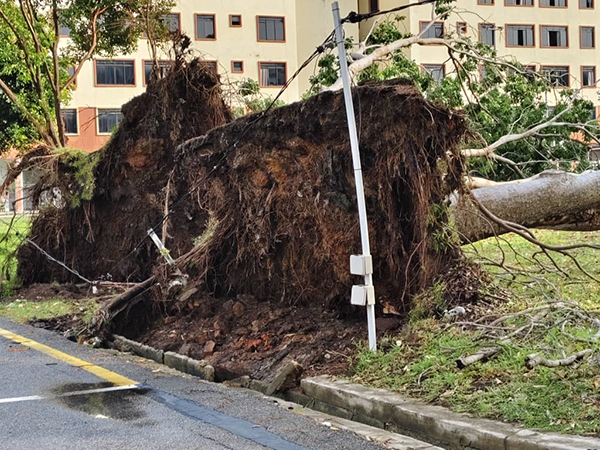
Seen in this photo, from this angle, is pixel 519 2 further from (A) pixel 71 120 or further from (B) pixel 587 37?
(A) pixel 71 120

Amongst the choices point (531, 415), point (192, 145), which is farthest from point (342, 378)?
point (192, 145)

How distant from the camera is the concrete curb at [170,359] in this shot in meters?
8.08

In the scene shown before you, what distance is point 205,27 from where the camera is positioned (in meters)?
46.9

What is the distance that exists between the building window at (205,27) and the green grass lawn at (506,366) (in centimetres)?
4014

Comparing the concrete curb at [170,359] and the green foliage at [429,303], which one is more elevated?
the green foliage at [429,303]

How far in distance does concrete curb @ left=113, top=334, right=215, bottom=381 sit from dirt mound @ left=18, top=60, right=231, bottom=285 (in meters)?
3.41

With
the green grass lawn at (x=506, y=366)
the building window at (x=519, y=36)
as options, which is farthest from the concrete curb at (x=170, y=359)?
the building window at (x=519, y=36)

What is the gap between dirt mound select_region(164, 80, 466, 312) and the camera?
7.84m

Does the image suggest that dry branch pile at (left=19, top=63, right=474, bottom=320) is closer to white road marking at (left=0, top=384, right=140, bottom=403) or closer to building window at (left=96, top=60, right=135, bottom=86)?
white road marking at (left=0, top=384, right=140, bottom=403)

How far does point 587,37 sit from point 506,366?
2079 inches

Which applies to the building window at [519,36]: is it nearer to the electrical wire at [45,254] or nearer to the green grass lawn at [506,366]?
the electrical wire at [45,254]

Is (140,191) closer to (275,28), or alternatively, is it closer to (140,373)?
(140,373)

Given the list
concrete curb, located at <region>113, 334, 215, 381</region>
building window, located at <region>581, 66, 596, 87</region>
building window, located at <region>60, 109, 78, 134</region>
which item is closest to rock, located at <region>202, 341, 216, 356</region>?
concrete curb, located at <region>113, 334, 215, 381</region>

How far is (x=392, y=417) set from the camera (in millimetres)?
5957
